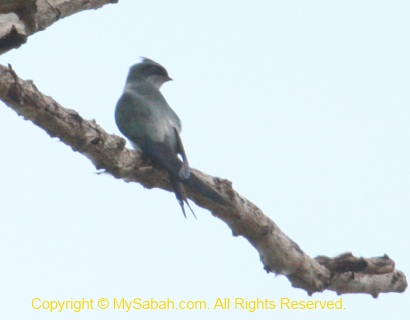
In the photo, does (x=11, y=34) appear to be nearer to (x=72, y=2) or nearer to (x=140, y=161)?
(x=72, y=2)

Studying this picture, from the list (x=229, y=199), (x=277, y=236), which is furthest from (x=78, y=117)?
(x=277, y=236)

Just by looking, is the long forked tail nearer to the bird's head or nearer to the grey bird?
the grey bird

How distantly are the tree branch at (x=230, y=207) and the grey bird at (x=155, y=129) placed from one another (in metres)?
0.09

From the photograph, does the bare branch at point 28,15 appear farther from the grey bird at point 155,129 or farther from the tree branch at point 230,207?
the grey bird at point 155,129

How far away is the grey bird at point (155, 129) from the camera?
199 inches

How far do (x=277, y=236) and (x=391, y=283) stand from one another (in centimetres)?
98

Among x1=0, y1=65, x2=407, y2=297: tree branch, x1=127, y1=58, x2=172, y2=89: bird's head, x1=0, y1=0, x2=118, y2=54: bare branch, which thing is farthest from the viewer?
x1=127, y1=58, x2=172, y2=89: bird's head

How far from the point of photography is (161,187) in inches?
208

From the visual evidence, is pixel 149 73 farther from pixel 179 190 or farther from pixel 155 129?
pixel 179 190

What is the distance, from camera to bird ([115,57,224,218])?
5.02 metres

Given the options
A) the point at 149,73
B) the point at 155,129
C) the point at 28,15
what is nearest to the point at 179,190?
the point at 155,129

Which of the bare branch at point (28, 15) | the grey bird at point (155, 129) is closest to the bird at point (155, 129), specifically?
the grey bird at point (155, 129)

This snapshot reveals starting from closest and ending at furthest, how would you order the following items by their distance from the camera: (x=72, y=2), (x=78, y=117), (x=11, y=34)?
1. (x=11, y=34)
2. (x=78, y=117)
3. (x=72, y=2)

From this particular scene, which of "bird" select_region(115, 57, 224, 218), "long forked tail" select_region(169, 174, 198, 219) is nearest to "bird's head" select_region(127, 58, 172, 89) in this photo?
"bird" select_region(115, 57, 224, 218)
